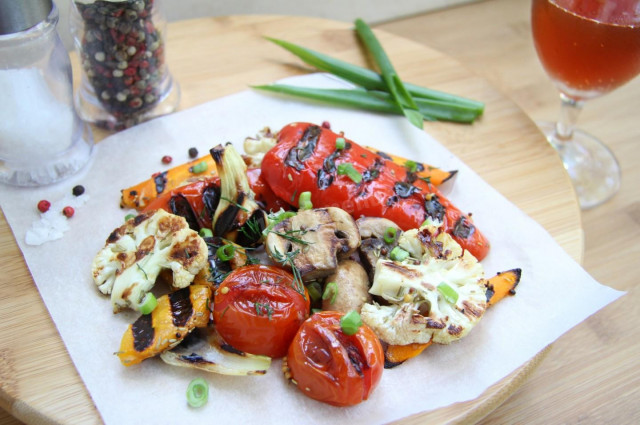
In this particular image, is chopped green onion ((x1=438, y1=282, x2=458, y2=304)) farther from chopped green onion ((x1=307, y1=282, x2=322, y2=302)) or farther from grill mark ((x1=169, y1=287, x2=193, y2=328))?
grill mark ((x1=169, y1=287, x2=193, y2=328))

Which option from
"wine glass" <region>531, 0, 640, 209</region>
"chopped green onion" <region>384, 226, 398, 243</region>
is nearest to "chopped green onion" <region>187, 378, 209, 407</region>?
"chopped green onion" <region>384, 226, 398, 243</region>

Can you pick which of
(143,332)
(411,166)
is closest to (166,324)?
(143,332)

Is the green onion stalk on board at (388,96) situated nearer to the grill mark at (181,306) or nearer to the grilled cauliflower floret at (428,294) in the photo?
the grilled cauliflower floret at (428,294)

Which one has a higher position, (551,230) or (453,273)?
(453,273)

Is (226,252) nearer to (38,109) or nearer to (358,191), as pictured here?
(358,191)

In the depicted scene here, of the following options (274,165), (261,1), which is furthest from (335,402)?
(261,1)

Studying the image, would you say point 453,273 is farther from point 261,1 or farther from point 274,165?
point 261,1
